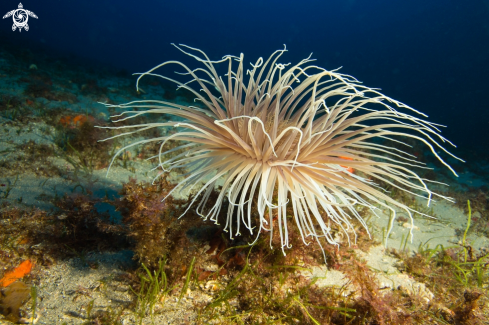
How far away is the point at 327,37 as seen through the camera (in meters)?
82.5

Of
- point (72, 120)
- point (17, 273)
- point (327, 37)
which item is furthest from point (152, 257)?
point (327, 37)

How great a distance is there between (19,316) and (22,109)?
17.5 feet

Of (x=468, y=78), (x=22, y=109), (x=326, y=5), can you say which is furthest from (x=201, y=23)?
(x=22, y=109)

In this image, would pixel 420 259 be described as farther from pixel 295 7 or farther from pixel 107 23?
pixel 107 23

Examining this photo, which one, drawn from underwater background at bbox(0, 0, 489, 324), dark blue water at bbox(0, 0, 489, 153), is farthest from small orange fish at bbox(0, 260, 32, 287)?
dark blue water at bbox(0, 0, 489, 153)

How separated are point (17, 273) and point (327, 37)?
95.7m

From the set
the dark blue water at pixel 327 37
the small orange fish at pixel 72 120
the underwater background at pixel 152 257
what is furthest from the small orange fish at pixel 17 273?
the dark blue water at pixel 327 37

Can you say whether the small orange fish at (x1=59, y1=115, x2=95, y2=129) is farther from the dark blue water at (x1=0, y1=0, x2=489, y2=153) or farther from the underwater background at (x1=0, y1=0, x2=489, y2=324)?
the dark blue water at (x1=0, y1=0, x2=489, y2=153)

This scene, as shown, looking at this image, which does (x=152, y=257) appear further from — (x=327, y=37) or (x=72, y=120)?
(x=327, y=37)

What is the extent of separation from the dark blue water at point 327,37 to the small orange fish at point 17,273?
2012 centimetres

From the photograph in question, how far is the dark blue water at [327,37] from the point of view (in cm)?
3972

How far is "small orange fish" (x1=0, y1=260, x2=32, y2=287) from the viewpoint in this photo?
2.13 metres

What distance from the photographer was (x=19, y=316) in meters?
1.95

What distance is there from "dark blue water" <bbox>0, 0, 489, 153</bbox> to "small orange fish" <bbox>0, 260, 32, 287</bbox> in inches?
792
